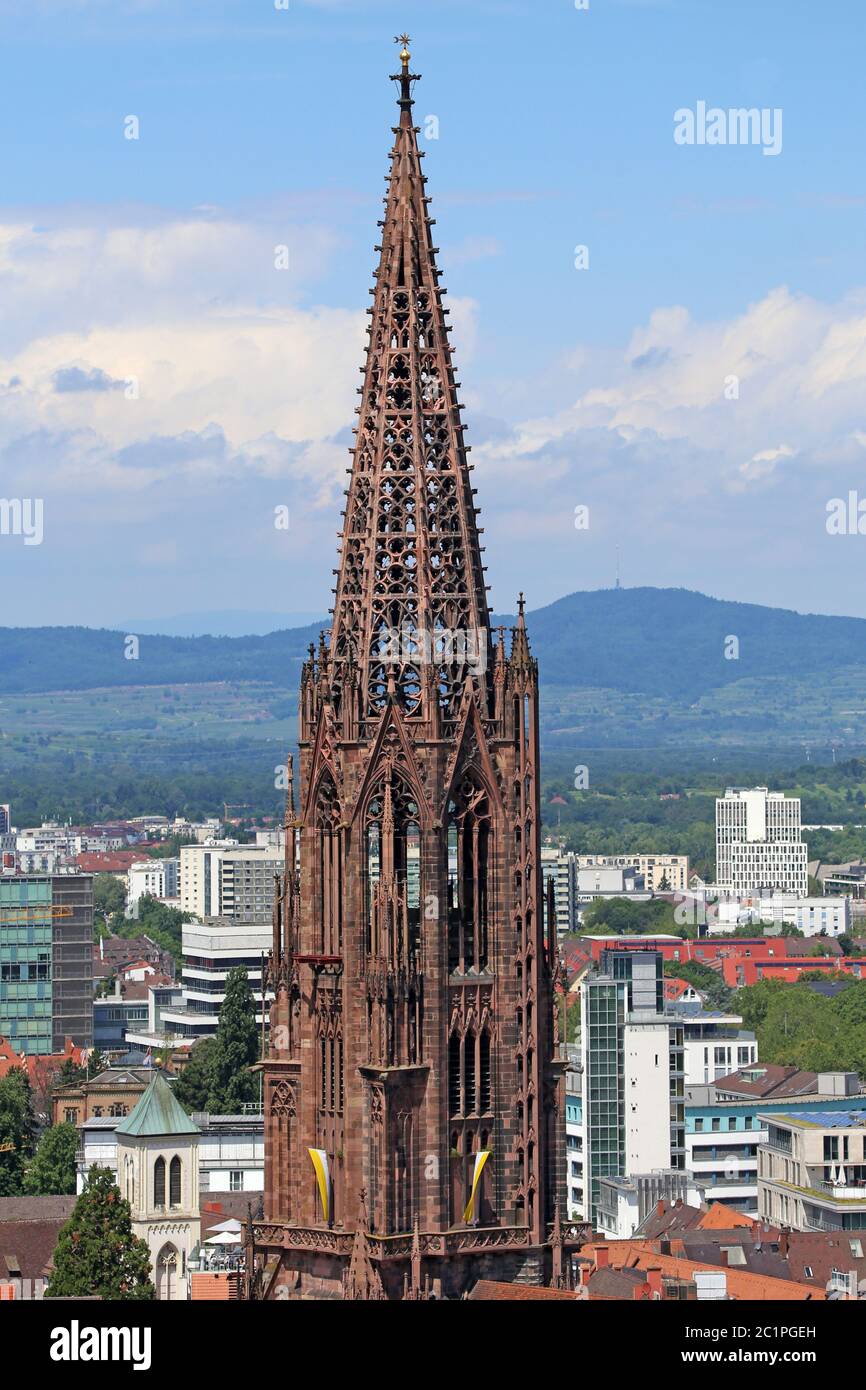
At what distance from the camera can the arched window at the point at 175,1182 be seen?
132500 millimetres

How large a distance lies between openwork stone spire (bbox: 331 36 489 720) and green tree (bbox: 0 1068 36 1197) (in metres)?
104

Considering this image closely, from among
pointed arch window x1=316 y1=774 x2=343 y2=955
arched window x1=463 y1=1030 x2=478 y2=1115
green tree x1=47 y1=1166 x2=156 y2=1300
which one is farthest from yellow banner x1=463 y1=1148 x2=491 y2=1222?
green tree x1=47 y1=1166 x2=156 y2=1300

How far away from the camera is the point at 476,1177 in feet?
191

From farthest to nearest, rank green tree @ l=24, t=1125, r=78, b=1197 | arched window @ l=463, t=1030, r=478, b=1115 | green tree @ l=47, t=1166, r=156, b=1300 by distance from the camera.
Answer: green tree @ l=24, t=1125, r=78, b=1197, green tree @ l=47, t=1166, r=156, b=1300, arched window @ l=463, t=1030, r=478, b=1115

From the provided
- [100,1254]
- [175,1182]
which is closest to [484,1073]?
[100,1254]

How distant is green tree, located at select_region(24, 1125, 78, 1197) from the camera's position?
527 feet

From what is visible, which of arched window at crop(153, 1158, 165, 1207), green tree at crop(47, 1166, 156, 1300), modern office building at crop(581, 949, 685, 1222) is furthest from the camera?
modern office building at crop(581, 949, 685, 1222)

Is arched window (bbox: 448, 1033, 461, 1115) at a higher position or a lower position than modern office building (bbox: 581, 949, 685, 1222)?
higher

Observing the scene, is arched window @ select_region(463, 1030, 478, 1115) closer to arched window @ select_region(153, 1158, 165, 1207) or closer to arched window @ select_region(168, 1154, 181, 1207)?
arched window @ select_region(153, 1158, 165, 1207)

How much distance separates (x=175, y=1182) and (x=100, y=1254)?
25.0 m

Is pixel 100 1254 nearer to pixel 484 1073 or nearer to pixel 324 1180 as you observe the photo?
pixel 324 1180

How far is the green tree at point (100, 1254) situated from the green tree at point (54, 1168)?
4629cm
